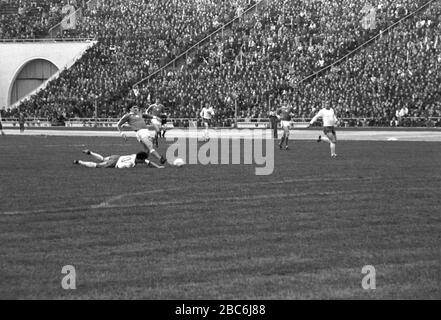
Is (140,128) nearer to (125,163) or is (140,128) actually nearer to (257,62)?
(125,163)

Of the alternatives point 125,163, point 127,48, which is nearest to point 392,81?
point 127,48

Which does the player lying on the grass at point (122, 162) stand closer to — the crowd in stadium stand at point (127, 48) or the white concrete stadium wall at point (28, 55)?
the crowd in stadium stand at point (127, 48)

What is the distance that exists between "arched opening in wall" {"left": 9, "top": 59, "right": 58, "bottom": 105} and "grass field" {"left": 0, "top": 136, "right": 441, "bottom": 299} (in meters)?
55.8

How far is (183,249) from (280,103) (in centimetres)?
4767

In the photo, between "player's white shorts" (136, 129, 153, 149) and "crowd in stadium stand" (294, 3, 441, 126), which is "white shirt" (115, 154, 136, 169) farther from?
"crowd in stadium stand" (294, 3, 441, 126)

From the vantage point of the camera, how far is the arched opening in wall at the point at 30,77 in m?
76.9

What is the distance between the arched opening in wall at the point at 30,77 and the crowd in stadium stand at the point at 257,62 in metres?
3.45

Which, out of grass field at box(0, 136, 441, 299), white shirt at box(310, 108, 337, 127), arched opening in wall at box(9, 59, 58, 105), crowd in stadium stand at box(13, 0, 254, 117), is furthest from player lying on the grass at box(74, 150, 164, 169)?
arched opening in wall at box(9, 59, 58, 105)

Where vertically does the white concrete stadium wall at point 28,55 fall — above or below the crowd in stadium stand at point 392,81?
above

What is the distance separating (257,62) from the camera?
62.7 metres

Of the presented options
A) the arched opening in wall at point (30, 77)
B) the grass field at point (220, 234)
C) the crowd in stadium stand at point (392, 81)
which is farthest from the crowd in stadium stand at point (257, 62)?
Answer: the grass field at point (220, 234)

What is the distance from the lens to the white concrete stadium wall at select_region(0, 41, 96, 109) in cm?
7356

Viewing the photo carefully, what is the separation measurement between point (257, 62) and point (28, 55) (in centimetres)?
2163
